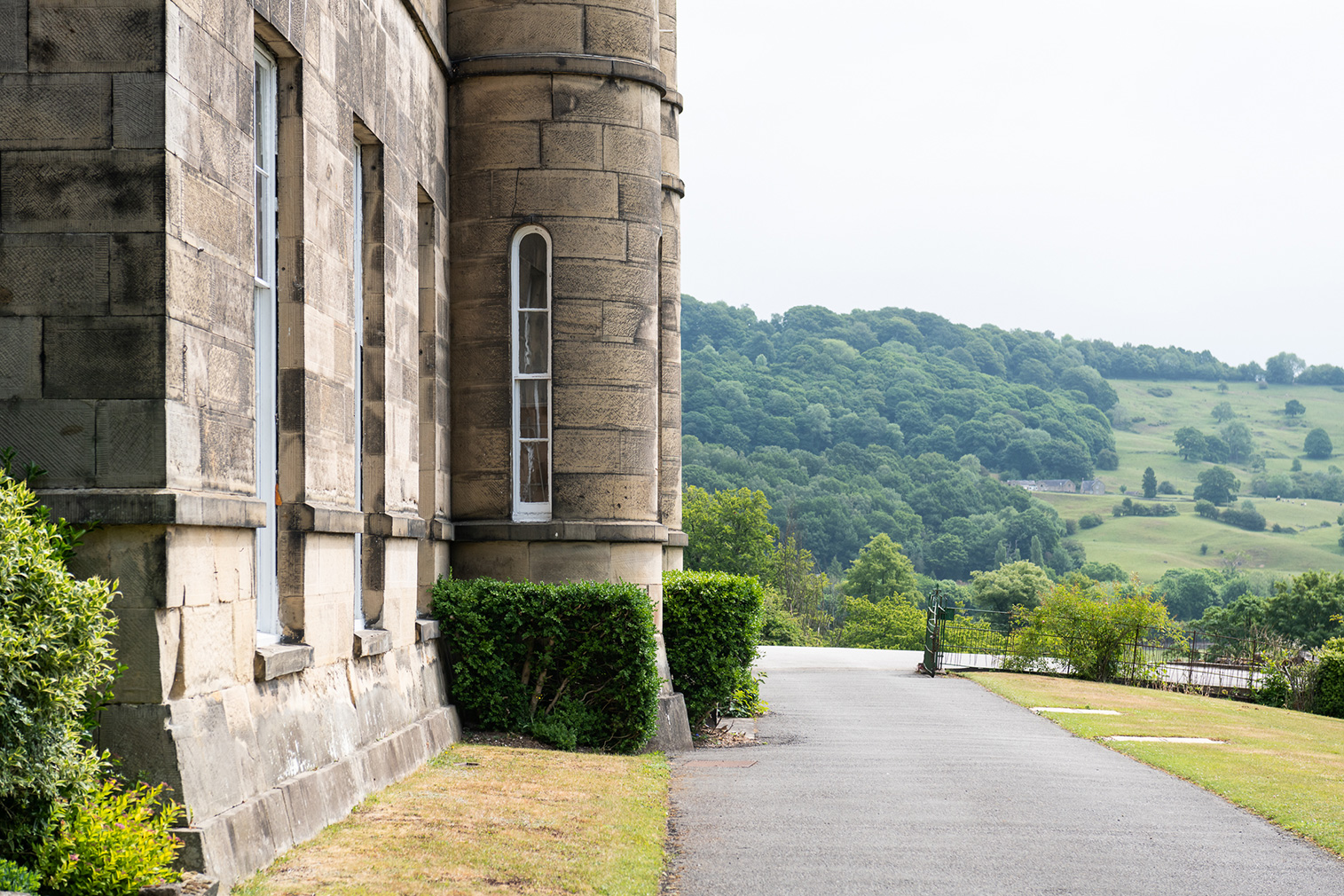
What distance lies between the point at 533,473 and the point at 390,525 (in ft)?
10.1

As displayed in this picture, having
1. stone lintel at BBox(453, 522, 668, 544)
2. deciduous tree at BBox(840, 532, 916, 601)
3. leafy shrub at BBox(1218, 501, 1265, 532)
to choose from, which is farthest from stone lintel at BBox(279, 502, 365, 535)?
leafy shrub at BBox(1218, 501, 1265, 532)

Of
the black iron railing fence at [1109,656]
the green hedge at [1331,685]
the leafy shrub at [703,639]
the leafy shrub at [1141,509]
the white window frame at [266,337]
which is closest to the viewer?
the white window frame at [266,337]

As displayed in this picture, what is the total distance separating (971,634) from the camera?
38.8 m

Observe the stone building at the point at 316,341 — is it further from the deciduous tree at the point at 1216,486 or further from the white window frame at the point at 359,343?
the deciduous tree at the point at 1216,486

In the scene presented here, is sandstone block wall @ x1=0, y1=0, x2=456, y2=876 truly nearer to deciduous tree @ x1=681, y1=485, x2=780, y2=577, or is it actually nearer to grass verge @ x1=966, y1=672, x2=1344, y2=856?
grass verge @ x1=966, y1=672, x2=1344, y2=856

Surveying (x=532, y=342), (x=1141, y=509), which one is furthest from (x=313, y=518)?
(x=1141, y=509)

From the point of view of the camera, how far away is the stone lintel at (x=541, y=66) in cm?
1325

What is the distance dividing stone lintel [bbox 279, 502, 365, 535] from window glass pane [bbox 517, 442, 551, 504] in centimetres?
448

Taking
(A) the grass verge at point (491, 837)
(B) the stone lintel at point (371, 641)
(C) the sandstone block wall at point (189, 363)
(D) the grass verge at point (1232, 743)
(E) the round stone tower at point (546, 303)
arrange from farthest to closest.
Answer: (E) the round stone tower at point (546, 303) < (D) the grass verge at point (1232, 743) < (B) the stone lintel at point (371, 641) < (A) the grass verge at point (491, 837) < (C) the sandstone block wall at point (189, 363)

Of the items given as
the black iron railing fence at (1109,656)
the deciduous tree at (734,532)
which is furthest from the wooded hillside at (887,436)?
the black iron railing fence at (1109,656)

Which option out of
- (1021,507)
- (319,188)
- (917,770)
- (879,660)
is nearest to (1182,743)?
(917,770)

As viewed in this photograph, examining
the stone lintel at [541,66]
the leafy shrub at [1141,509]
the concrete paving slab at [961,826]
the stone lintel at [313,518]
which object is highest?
the stone lintel at [541,66]

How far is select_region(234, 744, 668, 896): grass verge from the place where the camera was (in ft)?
22.4

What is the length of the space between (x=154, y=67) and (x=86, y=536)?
7.43 ft
